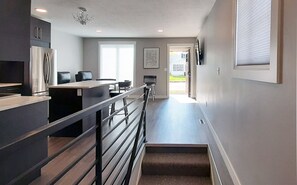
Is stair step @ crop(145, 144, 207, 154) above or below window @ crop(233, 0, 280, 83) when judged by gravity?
below

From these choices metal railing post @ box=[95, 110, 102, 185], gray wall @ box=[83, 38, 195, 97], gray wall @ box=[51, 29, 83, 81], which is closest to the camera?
metal railing post @ box=[95, 110, 102, 185]

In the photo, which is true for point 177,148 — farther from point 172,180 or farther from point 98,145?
point 98,145

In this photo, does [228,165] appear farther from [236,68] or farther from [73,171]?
[73,171]

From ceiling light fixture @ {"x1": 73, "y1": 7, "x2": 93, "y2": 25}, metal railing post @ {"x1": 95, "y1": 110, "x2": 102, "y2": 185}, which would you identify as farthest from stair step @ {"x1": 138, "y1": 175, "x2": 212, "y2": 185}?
ceiling light fixture @ {"x1": 73, "y1": 7, "x2": 93, "y2": 25}

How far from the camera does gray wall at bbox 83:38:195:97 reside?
1076 cm

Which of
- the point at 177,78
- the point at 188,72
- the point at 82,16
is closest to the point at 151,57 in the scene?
the point at 188,72

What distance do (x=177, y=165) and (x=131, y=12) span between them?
3.60m

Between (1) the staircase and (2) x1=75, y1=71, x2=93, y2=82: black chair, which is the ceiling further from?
(1) the staircase

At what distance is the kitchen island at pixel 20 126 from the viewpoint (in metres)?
2.39

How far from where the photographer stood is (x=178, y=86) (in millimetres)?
14789

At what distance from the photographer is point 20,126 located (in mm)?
2607

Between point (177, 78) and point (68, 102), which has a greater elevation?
point (177, 78)

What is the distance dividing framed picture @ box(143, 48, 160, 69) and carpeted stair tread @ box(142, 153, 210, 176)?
7.24m

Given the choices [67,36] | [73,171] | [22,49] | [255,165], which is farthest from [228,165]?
[67,36]
